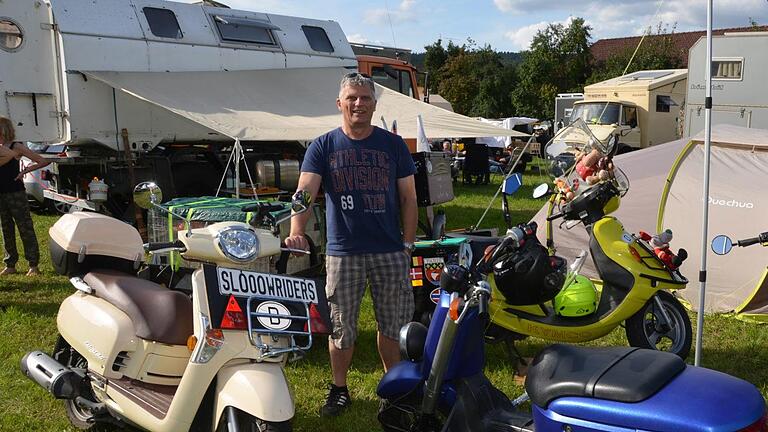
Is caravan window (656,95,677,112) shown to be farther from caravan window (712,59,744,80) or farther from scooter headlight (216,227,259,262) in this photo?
scooter headlight (216,227,259,262)

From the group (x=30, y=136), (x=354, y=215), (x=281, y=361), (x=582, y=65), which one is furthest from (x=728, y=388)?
(x=582, y=65)

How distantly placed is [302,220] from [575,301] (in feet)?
6.13

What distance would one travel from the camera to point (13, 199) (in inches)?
253

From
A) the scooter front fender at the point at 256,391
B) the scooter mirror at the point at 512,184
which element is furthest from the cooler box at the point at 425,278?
the scooter front fender at the point at 256,391

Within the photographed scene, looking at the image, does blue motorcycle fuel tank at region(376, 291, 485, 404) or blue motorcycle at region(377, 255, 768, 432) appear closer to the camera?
blue motorcycle at region(377, 255, 768, 432)

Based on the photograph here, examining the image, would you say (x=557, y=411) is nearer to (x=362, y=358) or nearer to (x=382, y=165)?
(x=382, y=165)

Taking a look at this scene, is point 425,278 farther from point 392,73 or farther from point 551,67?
point 551,67

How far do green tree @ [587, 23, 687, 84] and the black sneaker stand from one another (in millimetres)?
26789

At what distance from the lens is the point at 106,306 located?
10.6 feet

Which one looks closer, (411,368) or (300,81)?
(411,368)

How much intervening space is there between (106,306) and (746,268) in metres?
4.87

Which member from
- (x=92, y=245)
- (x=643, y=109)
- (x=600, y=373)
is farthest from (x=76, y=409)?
(x=643, y=109)

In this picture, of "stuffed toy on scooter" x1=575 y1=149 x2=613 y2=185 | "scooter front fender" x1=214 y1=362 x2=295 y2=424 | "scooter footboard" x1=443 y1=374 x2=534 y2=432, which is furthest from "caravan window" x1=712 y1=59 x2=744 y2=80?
"scooter front fender" x1=214 y1=362 x2=295 y2=424

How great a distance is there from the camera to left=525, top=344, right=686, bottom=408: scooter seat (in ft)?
6.44
